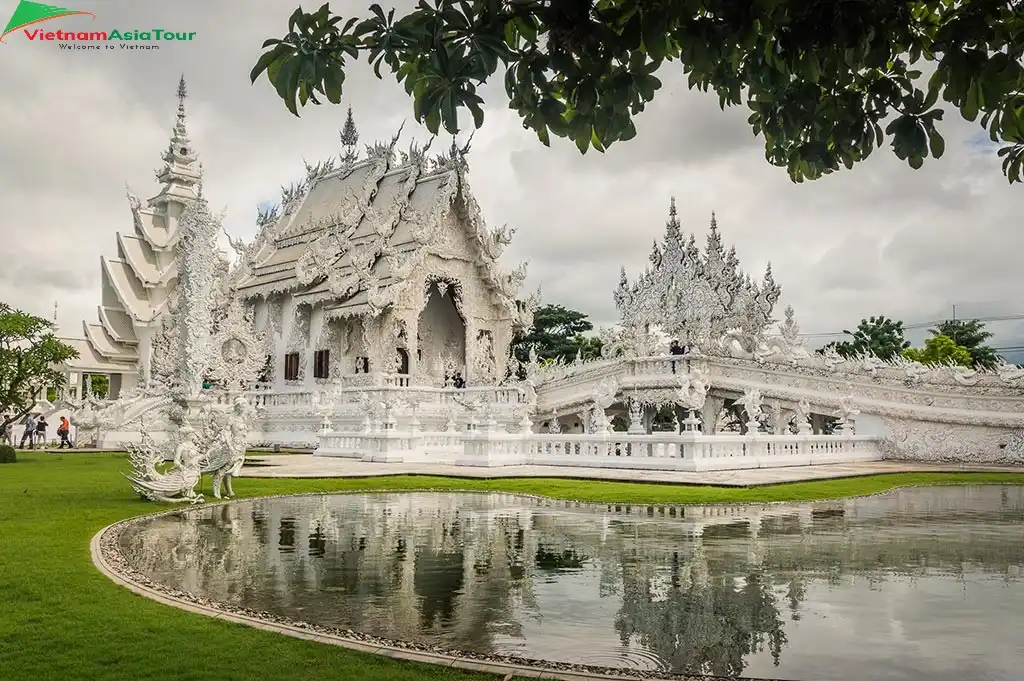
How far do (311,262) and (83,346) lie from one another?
23128 mm

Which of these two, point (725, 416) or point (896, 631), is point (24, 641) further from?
point (725, 416)

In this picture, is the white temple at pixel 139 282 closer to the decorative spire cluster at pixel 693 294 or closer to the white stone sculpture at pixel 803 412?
the decorative spire cluster at pixel 693 294

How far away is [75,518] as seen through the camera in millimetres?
10062

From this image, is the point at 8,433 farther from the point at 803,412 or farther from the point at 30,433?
the point at 803,412

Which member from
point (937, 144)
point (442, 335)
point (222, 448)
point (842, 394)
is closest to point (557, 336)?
point (442, 335)

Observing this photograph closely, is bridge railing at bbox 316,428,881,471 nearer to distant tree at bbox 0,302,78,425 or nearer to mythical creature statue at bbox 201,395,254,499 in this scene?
mythical creature statue at bbox 201,395,254,499

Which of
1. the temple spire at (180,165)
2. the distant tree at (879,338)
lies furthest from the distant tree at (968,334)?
the temple spire at (180,165)

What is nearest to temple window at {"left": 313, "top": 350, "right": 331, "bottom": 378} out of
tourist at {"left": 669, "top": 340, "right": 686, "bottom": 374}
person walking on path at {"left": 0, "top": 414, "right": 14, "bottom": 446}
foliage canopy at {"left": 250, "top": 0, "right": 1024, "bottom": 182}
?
person walking on path at {"left": 0, "top": 414, "right": 14, "bottom": 446}

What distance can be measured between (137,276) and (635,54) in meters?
46.1

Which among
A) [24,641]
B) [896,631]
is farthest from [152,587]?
[896,631]

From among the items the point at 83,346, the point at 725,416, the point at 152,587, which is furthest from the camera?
the point at 83,346

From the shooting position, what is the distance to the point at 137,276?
45031mm

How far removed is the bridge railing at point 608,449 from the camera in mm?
16391

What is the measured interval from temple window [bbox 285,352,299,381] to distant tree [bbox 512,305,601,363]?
18032 mm
